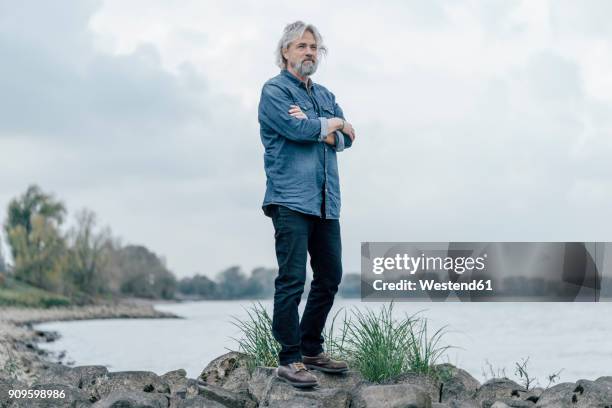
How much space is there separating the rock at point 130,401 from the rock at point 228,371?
84cm

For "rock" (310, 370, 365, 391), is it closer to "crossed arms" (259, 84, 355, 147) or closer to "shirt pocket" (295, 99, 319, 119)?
"crossed arms" (259, 84, 355, 147)

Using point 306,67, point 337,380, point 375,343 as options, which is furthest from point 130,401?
point 306,67

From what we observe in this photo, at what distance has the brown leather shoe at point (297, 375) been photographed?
5270 millimetres

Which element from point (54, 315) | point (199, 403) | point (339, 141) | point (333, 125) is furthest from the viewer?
point (54, 315)

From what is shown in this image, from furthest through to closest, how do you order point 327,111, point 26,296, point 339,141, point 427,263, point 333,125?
point 26,296, point 427,263, point 327,111, point 339,141, point 333,125

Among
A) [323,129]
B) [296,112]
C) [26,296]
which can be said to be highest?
[296,112]

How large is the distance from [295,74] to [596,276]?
182 inches

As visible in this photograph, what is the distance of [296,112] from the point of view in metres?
5.21

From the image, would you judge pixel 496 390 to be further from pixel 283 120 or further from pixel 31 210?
pixel 31 210

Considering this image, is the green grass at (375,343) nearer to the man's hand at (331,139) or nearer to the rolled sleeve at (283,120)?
the man's hand at (331,139)

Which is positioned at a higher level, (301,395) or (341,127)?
(341,127)

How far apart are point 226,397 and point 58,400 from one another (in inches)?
42.5

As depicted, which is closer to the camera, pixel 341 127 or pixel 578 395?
pixel 341 127

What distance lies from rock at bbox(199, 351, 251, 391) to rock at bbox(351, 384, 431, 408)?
1268mm
